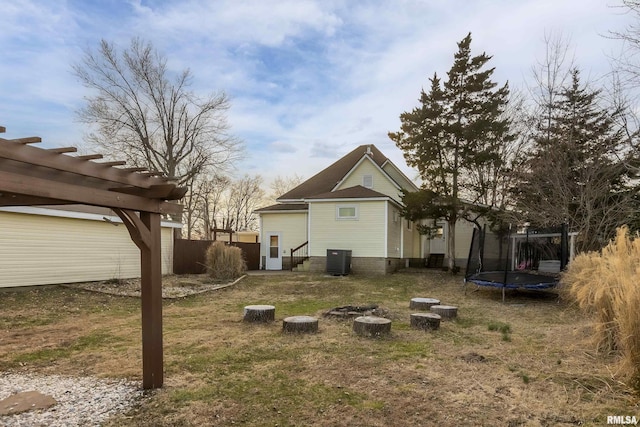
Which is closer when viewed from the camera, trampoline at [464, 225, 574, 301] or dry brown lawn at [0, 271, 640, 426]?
dry brown lawn at [0, 271, 640, 426]

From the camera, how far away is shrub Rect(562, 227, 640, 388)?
3688 mm

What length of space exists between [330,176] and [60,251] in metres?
13.9

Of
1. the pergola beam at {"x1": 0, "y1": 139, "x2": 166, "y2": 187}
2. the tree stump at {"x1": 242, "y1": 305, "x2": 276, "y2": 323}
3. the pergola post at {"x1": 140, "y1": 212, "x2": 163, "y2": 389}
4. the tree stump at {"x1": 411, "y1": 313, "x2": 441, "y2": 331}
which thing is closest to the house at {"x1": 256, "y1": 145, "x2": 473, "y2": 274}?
the tree stump at {"x1": 411, "y1": 313, "x2": 441, "y2": 331}

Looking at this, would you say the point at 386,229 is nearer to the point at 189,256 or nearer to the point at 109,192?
the point at 189,256

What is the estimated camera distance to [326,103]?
15328mm

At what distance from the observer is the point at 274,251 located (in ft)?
66.1

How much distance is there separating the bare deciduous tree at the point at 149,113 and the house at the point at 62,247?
1047 centimetres

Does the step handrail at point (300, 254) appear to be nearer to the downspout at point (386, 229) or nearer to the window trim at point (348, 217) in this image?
the window trim at point (348, 217)

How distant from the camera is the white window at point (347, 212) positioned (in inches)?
679

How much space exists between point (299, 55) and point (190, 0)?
3949mm

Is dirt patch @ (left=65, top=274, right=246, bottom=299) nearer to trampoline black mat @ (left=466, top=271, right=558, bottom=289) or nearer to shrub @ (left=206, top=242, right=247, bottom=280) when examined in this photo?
shrub @ (left=206, top=242, right=247, bottom=280)

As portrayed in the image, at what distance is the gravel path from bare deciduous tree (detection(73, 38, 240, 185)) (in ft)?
65.5

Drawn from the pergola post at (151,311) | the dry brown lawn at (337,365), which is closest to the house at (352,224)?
the dry brown lawn at (337,365)

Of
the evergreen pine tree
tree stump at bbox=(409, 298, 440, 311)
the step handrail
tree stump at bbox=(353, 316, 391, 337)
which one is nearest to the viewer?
tree stump at bbox=(353, 316, 391, 337)
